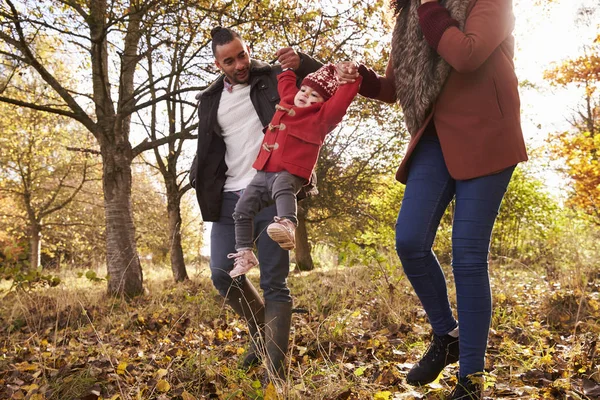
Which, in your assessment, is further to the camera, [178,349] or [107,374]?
[178,349]

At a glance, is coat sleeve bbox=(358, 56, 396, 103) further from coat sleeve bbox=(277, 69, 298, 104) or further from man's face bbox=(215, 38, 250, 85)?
man's face bbox=(215, 38, 250, 85)

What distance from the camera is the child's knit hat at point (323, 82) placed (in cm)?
267

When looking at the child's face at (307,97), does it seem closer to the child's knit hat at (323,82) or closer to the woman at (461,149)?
the child's knit hat at (323,82)

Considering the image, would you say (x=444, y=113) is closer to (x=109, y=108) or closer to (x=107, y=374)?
(x=107, y=374)

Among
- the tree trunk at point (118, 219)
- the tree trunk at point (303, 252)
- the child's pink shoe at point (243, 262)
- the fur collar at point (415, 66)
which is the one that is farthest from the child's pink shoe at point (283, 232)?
the tree trunk at point (303, 252)

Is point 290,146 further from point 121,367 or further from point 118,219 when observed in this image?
point 118,219

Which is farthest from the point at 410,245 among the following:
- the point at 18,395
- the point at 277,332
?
the point at 18,395

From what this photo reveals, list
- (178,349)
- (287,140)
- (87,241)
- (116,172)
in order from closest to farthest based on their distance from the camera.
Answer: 1. (287,140)
2. (178,349)
3. (116,172)
4. (87,241)

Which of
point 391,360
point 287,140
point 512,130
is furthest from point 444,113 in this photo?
point 391,360

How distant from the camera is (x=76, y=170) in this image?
1537 centimetres

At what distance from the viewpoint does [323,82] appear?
267cm

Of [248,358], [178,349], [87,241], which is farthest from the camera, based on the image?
[87,241]

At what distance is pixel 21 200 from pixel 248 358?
15.3 metres

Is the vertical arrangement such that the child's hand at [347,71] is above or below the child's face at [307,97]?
above
